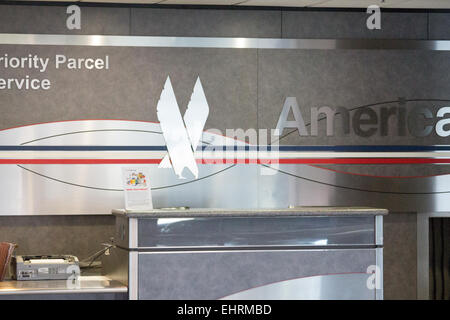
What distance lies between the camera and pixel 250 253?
184 inches

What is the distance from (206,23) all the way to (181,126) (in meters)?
0.97

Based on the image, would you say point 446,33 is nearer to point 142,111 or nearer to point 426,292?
point 426,292

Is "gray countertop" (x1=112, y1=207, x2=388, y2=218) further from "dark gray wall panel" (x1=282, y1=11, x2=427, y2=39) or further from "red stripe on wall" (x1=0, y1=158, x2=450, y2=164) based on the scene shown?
"dark gray wall panel" (x1=282, y1=11, x2=427, y2=39)

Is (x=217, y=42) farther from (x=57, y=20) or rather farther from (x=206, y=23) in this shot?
(x=57, y=20)

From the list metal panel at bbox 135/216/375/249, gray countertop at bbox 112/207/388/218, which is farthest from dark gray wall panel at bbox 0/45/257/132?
metal panel at bbox 135/216/375/249

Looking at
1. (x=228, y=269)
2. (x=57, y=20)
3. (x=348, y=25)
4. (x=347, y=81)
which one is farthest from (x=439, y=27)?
(x=57, y=20)

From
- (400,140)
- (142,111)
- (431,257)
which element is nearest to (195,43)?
(142,111)

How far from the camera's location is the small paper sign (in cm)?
476

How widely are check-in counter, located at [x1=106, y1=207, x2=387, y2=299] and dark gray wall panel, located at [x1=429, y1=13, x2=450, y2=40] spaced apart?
2403mm

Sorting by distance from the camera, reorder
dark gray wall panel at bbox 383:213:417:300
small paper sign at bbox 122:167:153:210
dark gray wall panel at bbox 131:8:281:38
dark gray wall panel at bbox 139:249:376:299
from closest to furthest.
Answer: dark gray wall panel at bbox 139:249:376:299 → small paper sign at bbox 122:167:153:210 → dark gray wall panel at bbox 131:8:281:38 → dark gray wall panel at bbox 383:213:417:300

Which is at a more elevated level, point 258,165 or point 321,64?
point 321,64

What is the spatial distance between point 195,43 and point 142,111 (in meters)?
0.79
